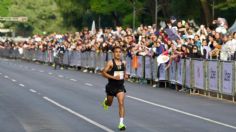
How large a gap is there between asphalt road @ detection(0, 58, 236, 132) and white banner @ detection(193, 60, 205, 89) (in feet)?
2.38

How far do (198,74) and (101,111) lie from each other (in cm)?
906

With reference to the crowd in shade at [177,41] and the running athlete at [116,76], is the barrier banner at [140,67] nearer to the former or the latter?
the crowd in shade at [177,41]

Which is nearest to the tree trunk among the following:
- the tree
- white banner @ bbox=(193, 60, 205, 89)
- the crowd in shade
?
the crowd in shade

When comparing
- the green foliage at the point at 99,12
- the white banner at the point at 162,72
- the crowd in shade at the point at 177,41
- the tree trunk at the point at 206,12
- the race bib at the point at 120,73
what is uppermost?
the green foliage at the point at 99,12

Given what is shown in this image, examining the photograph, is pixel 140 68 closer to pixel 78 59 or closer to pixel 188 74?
pixel 188 74

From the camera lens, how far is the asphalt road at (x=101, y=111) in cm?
1802

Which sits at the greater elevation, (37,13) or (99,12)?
(37,13)

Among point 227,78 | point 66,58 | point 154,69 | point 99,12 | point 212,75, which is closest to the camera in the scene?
point 227,78

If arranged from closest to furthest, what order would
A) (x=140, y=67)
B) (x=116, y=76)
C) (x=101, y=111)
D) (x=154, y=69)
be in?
(x=116, y=76) → (x=101, y=111) → (x=154, y=69) → (x=140, y=67)

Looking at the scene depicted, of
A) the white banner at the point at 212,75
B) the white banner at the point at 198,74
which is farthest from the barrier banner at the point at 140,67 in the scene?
the white banner at the point at 212,75

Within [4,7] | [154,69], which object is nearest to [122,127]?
[154,69]

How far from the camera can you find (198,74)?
30484 millimetres

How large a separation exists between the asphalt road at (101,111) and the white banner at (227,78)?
1.66 feet

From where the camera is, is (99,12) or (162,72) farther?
(99,12)
